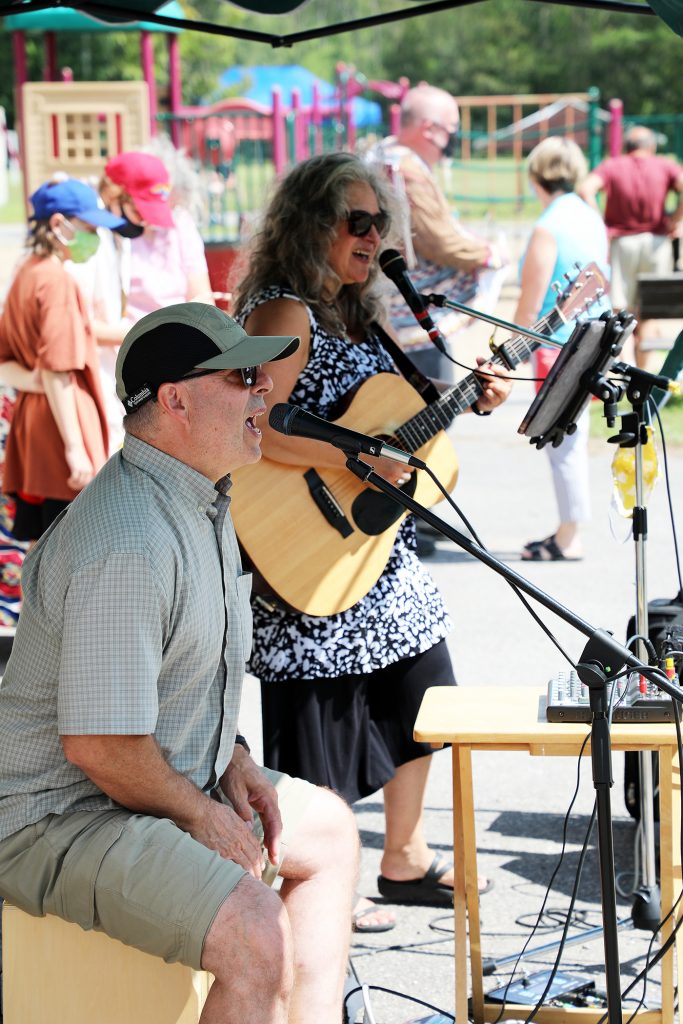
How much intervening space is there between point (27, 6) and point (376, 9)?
65.8 m

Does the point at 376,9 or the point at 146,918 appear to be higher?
the point at 376,9

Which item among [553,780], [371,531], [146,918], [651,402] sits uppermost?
[651,402]

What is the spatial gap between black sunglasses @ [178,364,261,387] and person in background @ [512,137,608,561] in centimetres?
427

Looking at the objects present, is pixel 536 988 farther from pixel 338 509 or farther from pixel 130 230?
pixel 130 230

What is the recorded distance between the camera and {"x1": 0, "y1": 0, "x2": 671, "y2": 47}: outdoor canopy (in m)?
3.54

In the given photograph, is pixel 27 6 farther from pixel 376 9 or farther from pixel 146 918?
pixel 376 9

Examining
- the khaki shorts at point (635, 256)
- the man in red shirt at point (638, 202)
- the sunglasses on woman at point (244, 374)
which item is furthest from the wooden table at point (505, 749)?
the khaki shorts at point (635, 256)

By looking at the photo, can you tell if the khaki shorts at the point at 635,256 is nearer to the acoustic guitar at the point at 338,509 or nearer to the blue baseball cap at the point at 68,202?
the blue baseball cap at the point at 68,202

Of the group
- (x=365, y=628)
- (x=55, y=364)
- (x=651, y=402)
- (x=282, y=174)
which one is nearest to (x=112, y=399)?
(x=55, y=364)

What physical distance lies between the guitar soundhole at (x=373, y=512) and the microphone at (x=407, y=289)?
1.45ft

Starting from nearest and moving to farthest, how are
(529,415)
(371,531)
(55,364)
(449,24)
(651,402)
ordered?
(529,415) → (651,402) → (371,531) → (55,364) → (449,24)

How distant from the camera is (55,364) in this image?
5219mm

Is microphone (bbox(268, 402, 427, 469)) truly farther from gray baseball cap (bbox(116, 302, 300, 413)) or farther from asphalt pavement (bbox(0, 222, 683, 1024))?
asphalt pavement (bbox(0, 222, 683, 1024))

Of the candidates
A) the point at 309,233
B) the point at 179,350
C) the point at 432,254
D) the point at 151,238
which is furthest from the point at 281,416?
the point at 432,254
